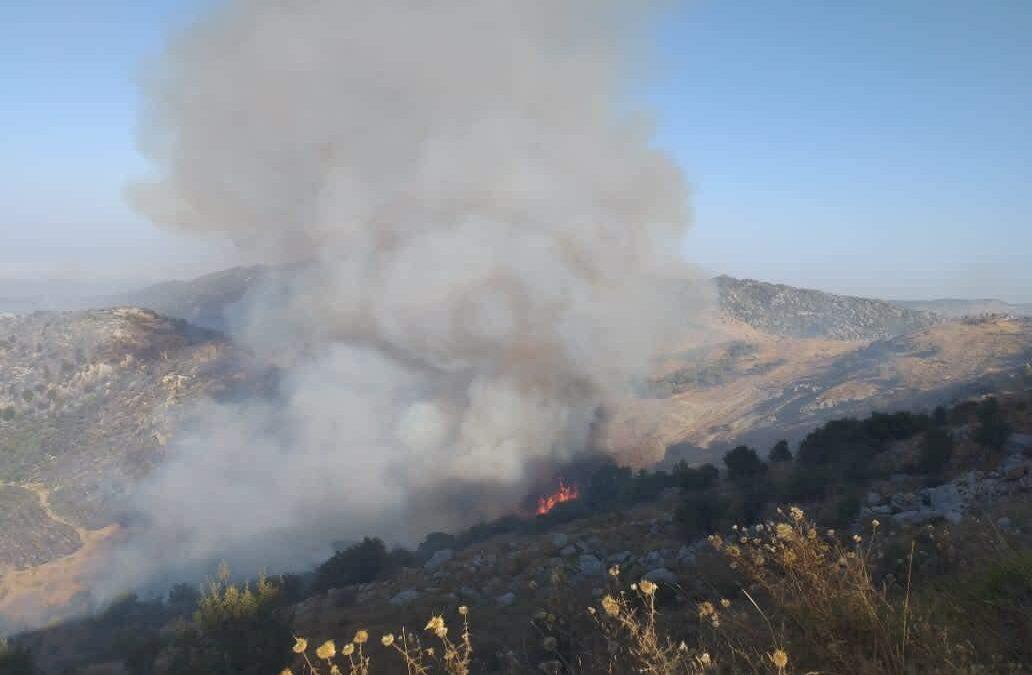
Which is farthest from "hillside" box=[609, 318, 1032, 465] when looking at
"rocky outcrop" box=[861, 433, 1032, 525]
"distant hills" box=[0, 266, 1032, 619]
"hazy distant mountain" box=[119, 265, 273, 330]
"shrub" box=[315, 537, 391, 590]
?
"hazy distant mountain" box=[119, 265, 273, 330]

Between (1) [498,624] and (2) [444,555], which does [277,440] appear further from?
(1) [498,624]

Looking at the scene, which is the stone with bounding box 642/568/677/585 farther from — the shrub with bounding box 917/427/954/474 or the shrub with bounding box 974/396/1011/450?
the shrub with bounding box 974/396/1011/450

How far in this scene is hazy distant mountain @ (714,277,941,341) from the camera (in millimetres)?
116062

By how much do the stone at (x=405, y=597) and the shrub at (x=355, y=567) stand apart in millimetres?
5916

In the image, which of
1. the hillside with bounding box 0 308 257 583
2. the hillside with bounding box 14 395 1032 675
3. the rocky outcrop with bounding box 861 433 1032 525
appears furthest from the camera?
the hillside with bounding box 0 308 257 583

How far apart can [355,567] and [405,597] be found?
26.0ft

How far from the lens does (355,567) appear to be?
985 inches

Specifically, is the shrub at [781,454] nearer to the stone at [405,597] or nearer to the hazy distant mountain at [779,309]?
the stone at [405,597]

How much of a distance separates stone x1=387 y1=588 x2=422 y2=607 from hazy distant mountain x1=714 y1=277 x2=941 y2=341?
106 metres

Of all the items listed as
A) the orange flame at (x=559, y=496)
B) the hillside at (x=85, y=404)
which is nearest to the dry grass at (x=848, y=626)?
the orange flame at (x=559, y=496)

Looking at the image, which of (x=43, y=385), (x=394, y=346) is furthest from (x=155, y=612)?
(x=43, y=385)

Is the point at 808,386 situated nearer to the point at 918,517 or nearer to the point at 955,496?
the point at 955,496

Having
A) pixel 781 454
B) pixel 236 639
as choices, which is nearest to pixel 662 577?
pixel 236 639

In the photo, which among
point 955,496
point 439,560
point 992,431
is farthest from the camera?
point 439,560
